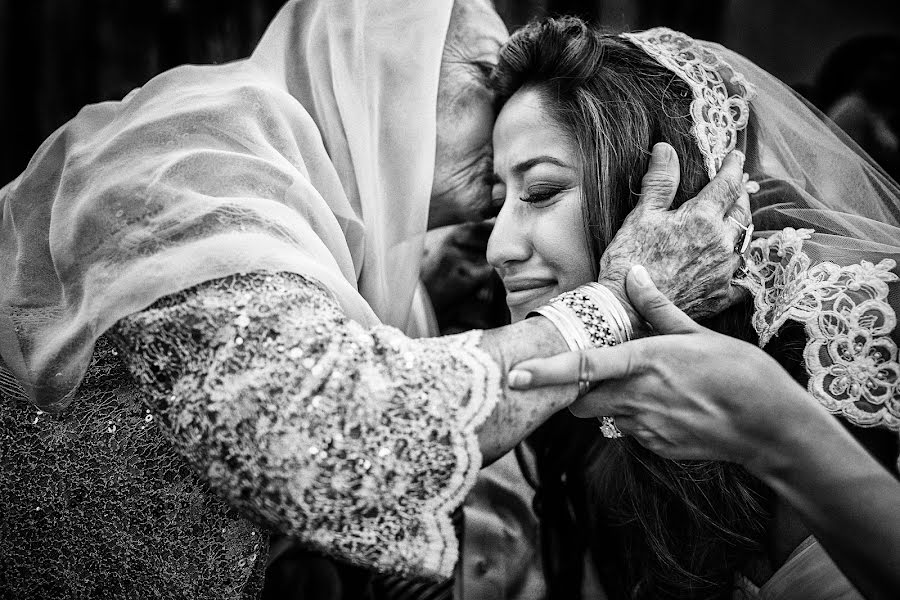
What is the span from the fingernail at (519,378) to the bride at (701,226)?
371mm

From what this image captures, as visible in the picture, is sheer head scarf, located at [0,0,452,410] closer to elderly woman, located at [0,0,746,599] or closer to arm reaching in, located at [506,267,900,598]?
elderly woman, located at [0,0,746,599]

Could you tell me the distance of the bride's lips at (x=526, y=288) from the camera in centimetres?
168

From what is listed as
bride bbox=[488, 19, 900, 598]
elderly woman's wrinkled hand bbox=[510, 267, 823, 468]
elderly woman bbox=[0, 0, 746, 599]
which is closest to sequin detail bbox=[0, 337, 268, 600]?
elderly woman bbox=[0, 0, 746, 599]

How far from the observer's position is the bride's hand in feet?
4.53

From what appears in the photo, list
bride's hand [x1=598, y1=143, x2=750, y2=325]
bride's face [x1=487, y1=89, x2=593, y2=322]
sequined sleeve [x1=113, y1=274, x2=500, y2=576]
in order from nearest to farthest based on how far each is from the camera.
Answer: sequined sleeve [x1=113, y1=274, x2=500, y2=576] < bride's hand [x1=598, y1=143, x2=750, y2=325] < bride's face [x1=487, y1=89, x2=593, y2=322]

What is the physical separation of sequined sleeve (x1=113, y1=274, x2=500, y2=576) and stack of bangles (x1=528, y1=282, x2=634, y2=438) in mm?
178

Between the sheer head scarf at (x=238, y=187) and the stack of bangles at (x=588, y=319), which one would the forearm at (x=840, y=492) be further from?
the sheer head scarf at (x=238, y=187)

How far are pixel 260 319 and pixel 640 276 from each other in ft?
2.20

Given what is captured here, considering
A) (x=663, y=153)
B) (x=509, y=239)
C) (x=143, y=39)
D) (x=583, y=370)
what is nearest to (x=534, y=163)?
(x=509, y=239)

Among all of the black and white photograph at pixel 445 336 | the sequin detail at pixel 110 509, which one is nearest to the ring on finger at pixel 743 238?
the black and white photograph at pixel 445 336

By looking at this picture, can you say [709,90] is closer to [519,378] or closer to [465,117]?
[465,117]

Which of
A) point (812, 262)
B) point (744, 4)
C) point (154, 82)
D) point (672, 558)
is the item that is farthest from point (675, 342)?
point (744, 4)

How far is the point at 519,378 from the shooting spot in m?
1.13

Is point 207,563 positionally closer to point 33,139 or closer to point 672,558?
point 672,558
